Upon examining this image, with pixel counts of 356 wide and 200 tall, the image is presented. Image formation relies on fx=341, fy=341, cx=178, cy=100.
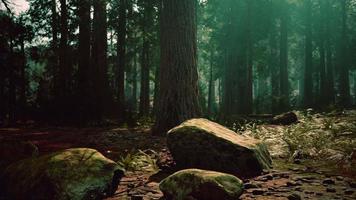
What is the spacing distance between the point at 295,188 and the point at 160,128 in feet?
17.6

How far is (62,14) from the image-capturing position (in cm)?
1862

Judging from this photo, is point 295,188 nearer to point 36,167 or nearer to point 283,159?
point 283,159

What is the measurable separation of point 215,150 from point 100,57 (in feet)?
43.2

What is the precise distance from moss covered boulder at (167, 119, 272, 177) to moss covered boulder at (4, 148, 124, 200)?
1.29 m

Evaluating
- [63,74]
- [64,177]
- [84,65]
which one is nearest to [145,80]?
[63,74]

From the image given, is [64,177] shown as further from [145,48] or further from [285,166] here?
[145,48]

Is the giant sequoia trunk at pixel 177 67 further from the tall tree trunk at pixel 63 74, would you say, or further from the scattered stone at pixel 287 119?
the tall tree trunk at pixel 63 74

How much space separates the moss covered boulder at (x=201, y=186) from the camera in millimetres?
3855

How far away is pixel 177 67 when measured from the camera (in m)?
9.16

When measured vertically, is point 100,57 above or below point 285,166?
above

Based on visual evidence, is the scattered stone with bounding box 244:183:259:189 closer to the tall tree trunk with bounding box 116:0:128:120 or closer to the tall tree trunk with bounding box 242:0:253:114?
the tall tree trunk with bounding box 242:0:253:114

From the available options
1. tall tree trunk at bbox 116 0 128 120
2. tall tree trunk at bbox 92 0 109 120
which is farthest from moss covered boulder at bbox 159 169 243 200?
tall tree trunk at bbox 116 0 128 120

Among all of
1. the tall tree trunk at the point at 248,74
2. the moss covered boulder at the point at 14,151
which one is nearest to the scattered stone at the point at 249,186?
the moss covered boulder at the point at 14,151

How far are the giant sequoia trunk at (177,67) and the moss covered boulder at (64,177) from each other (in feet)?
14.6
